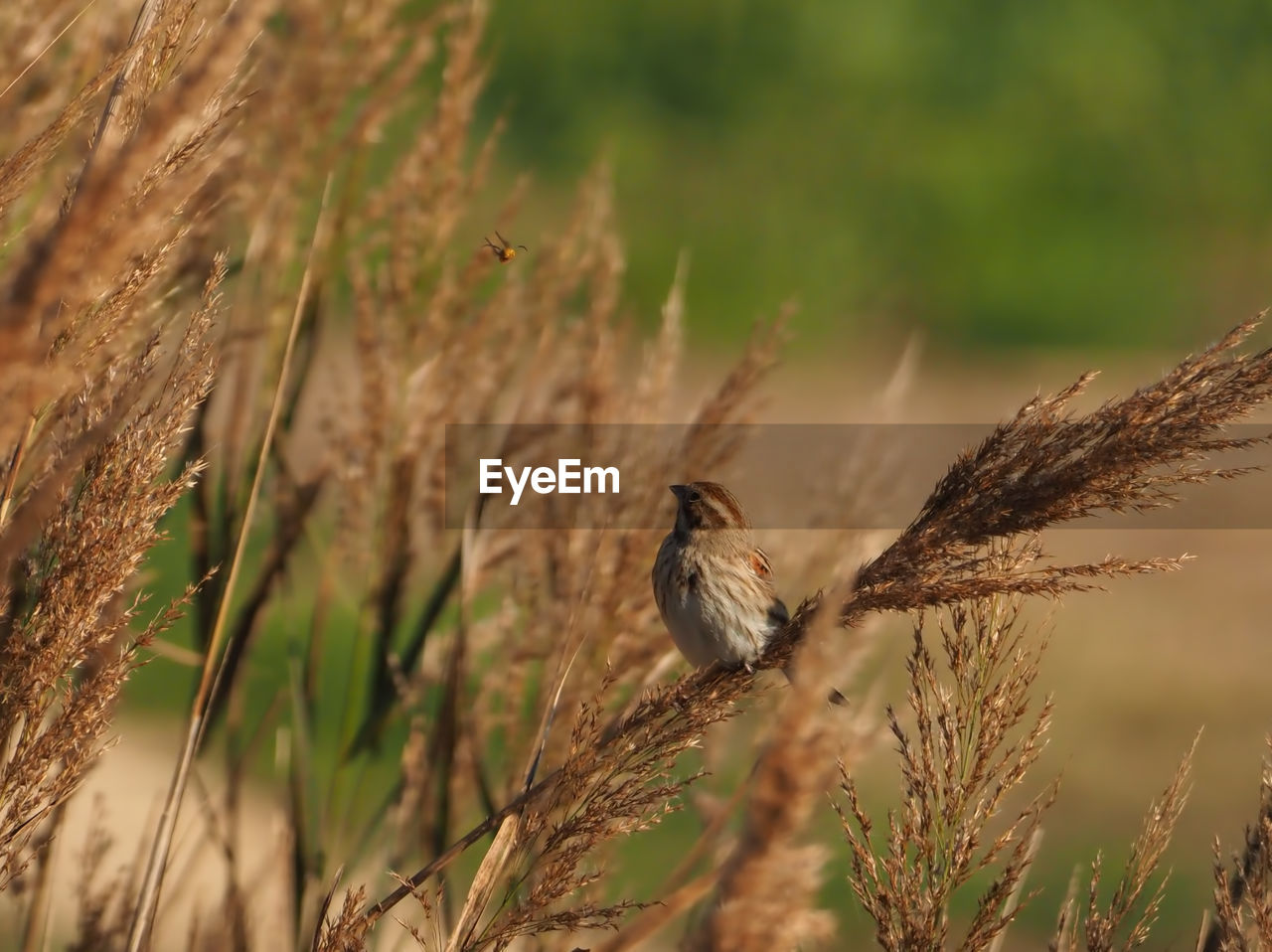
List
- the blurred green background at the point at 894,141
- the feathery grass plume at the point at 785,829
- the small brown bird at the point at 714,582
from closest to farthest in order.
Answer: the feathery grass plume at the point at 785,829
the small brown bird at the point at 714,582
the blurred green background at the point at 894,141

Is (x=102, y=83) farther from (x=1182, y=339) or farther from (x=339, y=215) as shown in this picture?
(x=1182, y=339)

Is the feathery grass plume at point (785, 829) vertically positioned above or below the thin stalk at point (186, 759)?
below

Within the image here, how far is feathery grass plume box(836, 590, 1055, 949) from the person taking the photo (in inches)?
54.5

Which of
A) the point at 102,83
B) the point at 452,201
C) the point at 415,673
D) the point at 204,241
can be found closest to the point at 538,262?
the point at 452,201

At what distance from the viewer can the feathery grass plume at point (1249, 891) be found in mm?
1382

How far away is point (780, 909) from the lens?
98 cm

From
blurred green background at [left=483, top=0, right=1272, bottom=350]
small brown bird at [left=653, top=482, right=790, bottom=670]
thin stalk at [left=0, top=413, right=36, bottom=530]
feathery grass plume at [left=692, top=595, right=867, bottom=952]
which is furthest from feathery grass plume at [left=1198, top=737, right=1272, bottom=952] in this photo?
blurred green background at [left=483, top=0, right=1272, bottom=350]

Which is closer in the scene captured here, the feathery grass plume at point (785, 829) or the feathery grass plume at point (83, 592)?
the feathery grass plume at point (785, 829)

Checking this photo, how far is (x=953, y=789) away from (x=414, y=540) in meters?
1.14

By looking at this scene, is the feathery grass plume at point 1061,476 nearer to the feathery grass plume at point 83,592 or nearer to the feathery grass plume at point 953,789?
the feathery grass plume at point 953,789

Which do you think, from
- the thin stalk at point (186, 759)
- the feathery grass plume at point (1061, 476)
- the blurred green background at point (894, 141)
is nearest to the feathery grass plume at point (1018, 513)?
the feathery grass plume at point (1061, 476)

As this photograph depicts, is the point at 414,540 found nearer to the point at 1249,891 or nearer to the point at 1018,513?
the point at 1018,513

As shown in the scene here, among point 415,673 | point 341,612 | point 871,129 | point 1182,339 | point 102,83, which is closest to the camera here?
point 102,83

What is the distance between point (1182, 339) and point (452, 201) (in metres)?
9.78
